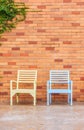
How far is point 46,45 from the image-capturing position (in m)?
8.97

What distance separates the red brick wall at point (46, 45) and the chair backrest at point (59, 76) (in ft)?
0.56

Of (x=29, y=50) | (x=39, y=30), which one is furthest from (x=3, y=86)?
(x=39, y=30)

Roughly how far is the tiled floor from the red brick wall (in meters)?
0.94

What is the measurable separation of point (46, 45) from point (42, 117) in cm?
279

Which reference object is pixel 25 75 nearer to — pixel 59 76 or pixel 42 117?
pixel 59 76

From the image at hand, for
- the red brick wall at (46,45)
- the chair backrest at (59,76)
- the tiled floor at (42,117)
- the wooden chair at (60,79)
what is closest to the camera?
the tiled floor at (42,117)

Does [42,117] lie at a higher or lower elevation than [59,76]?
lower

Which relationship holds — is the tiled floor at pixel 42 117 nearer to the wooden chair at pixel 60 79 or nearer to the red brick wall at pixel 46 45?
the wooden chair at pixel 60 79

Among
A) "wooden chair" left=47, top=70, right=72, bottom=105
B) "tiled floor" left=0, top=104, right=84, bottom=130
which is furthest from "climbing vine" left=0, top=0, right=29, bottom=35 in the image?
"wooden chair" left=47, top=70, right=72, bottom=105

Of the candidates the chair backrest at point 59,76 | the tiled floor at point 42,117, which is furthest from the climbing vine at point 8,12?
the chair backrest at point 59,76

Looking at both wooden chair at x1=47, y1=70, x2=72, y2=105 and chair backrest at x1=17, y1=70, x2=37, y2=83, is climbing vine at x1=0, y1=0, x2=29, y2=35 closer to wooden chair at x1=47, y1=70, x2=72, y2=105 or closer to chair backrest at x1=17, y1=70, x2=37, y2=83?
wooden chair at x1=47, y1=70, x2=72, y2=105

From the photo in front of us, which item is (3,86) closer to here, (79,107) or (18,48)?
(18,48)

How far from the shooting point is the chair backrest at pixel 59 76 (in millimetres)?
8797

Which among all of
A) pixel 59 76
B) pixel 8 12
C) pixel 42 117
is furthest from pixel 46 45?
pixel 8 12
